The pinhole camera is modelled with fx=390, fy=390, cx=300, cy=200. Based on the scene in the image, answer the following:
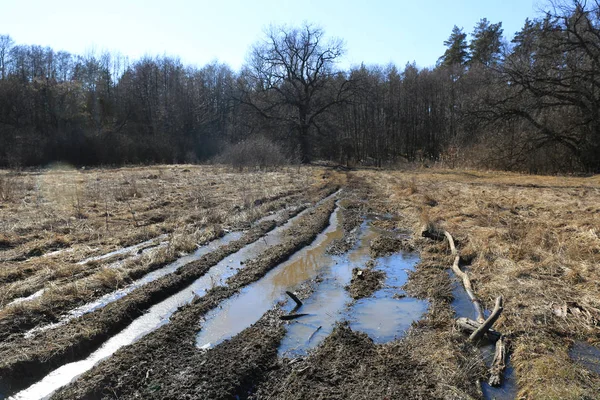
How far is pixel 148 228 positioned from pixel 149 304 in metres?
4.27

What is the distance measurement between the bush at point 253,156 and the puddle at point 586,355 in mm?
23900

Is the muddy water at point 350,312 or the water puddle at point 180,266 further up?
the water puddle at point 180,266

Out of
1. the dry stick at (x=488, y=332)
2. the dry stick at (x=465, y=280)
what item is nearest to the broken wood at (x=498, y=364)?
the dry stick at (x=488, y=332)

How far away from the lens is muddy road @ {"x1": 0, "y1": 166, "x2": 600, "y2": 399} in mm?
3746

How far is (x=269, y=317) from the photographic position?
5.30 m

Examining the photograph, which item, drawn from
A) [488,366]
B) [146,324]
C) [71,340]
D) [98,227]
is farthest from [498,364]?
[98,227]

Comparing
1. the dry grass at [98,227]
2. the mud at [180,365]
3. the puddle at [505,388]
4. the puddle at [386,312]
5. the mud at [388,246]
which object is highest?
the dry grass at [98,227]

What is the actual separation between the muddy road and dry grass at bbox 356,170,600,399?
33 mm

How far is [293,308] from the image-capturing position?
5652 millimetres

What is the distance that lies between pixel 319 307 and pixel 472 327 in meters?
2.07

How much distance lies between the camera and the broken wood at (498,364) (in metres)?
3.82

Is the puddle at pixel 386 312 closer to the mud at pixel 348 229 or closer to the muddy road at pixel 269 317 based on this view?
the muddy road at pixel 269 317

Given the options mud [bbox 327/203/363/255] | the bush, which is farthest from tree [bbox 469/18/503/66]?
mud [bbox 327/203/363/255]

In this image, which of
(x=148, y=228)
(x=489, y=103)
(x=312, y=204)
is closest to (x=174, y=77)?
(x=489, y=103)
